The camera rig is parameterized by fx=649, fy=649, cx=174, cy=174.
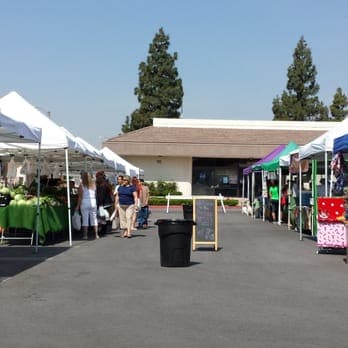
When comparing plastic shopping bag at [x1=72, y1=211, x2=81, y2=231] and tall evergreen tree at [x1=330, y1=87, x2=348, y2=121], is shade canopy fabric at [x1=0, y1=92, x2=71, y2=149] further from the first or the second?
tall evergreen tree at [x1=330, y1=87, x2=348, y2=121]

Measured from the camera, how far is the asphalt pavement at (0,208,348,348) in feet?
21.9

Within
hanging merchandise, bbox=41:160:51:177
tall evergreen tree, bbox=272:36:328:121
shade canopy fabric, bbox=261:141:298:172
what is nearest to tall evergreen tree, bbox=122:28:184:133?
tall evergreen tree, bbox=272:36:328:121

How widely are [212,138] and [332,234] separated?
34013mm

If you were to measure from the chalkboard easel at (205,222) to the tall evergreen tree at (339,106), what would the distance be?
181ft

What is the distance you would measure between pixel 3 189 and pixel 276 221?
14216 mm

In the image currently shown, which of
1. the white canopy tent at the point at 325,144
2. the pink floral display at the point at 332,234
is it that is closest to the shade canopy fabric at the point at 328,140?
the white canopy tent at the point at 325,144

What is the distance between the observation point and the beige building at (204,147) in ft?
152

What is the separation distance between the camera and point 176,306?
8.28 metres

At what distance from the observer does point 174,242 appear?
12.0 meters

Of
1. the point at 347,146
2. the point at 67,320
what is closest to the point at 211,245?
the point at 347,146

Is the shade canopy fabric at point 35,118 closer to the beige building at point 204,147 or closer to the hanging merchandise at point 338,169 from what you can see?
the hanging merchandise at point 338,169

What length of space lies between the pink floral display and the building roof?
31752 millimetres

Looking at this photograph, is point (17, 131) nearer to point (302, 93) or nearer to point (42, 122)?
point (42, 122)

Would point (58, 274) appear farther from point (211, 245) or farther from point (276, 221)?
point (276, 221)
